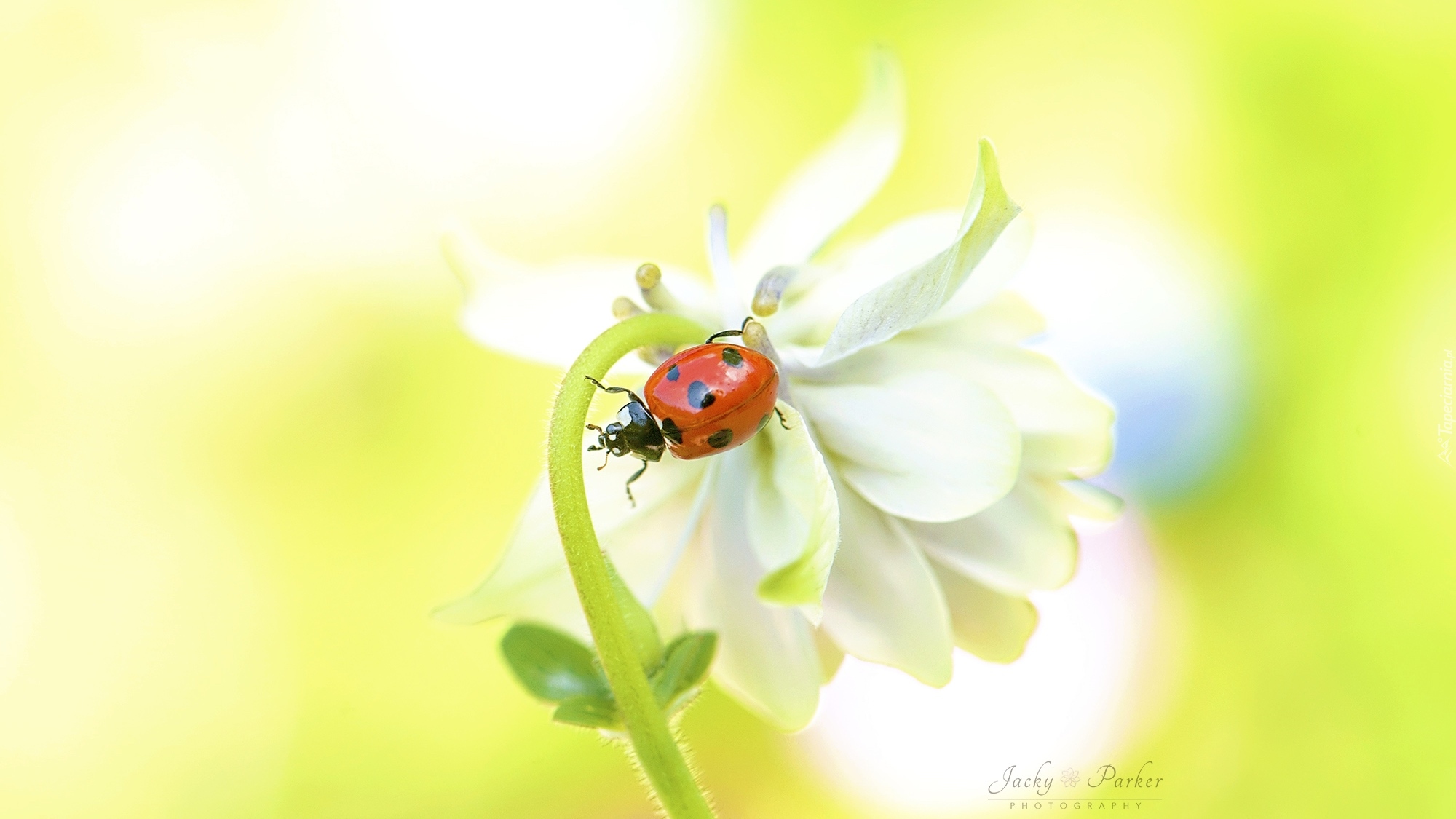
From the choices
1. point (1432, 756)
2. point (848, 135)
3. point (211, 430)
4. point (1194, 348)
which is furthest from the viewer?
point (211, 430)

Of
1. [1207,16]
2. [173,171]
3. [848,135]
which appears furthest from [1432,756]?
[173,171]

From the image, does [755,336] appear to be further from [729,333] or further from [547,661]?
[547,661]

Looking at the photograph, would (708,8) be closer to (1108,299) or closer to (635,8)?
(635,8)
